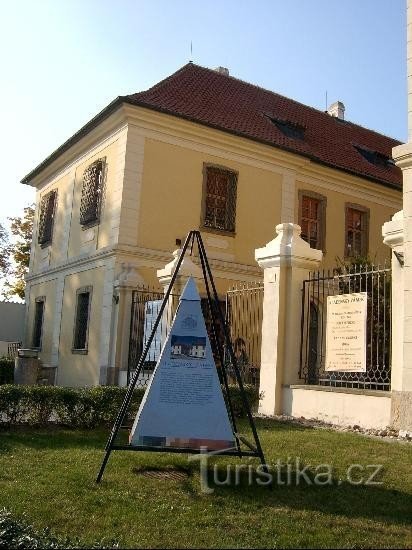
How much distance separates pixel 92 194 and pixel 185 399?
46.6 ft

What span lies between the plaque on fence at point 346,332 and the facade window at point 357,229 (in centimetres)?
1175

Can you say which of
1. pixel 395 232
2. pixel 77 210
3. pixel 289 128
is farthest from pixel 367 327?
pixel 289 128

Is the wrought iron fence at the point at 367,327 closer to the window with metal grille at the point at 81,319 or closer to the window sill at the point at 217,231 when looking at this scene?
the window sill at the point at 217,231

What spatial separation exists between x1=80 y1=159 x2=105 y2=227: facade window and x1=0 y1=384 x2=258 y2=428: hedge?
10022 mm

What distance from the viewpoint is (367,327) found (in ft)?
30.5

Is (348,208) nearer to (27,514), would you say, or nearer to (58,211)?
(58,211)

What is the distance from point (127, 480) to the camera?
558 centimetres

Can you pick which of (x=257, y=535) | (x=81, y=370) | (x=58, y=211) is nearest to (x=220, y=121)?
(x=58, y=211)

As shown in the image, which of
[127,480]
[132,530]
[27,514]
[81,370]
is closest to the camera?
[132,530]

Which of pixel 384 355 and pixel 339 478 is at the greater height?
pixel 384 355

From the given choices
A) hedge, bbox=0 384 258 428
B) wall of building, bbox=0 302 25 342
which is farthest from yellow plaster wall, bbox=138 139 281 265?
wall of building, bbox=0 302 25 342

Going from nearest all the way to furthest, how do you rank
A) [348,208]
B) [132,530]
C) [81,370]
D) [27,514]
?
1. [132,530]
2. [27,514]
3. [81,370]
4. [348,208]

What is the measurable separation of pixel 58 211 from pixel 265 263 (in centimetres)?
1311

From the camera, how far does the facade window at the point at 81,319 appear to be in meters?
18.5
